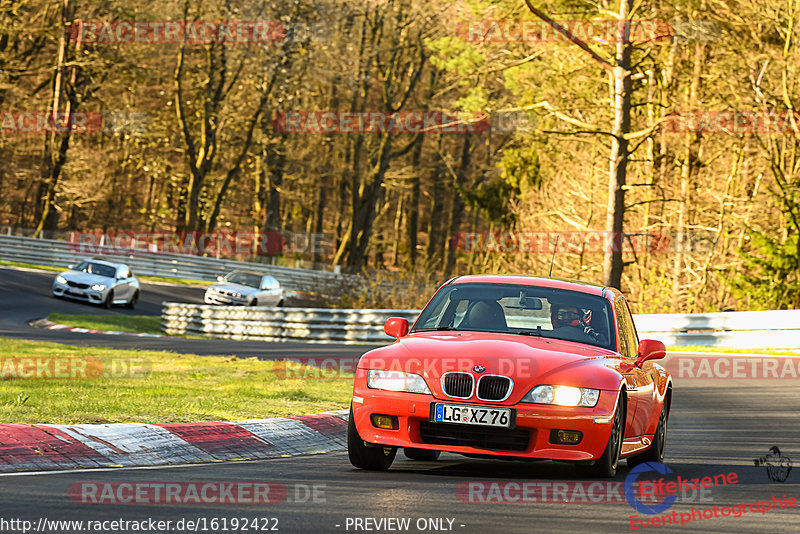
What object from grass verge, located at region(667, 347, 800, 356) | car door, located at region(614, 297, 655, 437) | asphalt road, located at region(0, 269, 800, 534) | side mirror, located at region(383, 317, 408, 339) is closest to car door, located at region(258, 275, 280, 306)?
grass verge, located at region(667, 347, 800, 356)

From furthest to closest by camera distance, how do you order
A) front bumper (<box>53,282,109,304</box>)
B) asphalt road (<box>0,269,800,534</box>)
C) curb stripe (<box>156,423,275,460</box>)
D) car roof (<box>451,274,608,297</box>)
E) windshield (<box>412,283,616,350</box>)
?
front bumper (<box>53,282,109,304</box>), car roof (<box>451,274,608,297</box>), curb stripe (<box>156,423,275,460</box>), windshield (<box>412,283,616,350</box>), asphalt road (<box>0,269,800,534</box>)

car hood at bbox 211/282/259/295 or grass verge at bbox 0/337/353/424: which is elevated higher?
grass verge at bbox 0/337/353/424

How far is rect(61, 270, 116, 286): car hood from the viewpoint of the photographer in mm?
34938

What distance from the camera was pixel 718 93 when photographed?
3475 cm

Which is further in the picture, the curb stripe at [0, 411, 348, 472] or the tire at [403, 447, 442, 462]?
the tire at [403, 447, 442, 462]

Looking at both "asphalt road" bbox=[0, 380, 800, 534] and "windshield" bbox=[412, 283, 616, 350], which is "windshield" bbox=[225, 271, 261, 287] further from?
"windshield" bbox=[412, 283, 616, 350]

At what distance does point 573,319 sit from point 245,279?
28790 millimetres

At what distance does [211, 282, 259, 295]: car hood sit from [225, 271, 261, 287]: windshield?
374 mm

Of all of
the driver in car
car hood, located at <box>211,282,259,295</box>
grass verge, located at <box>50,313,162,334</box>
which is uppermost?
the driver in car

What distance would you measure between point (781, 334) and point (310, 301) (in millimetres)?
14999

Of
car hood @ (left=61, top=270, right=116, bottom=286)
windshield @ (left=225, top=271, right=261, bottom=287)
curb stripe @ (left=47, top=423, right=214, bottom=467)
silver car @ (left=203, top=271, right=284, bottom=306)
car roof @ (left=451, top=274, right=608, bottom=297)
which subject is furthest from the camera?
windshield @ (left=225, top=271, right=261, bottom=287)

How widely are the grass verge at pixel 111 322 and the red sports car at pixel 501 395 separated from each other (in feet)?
70.6

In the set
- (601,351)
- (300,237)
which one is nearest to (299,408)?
(601,351)

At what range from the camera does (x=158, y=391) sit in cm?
1313
